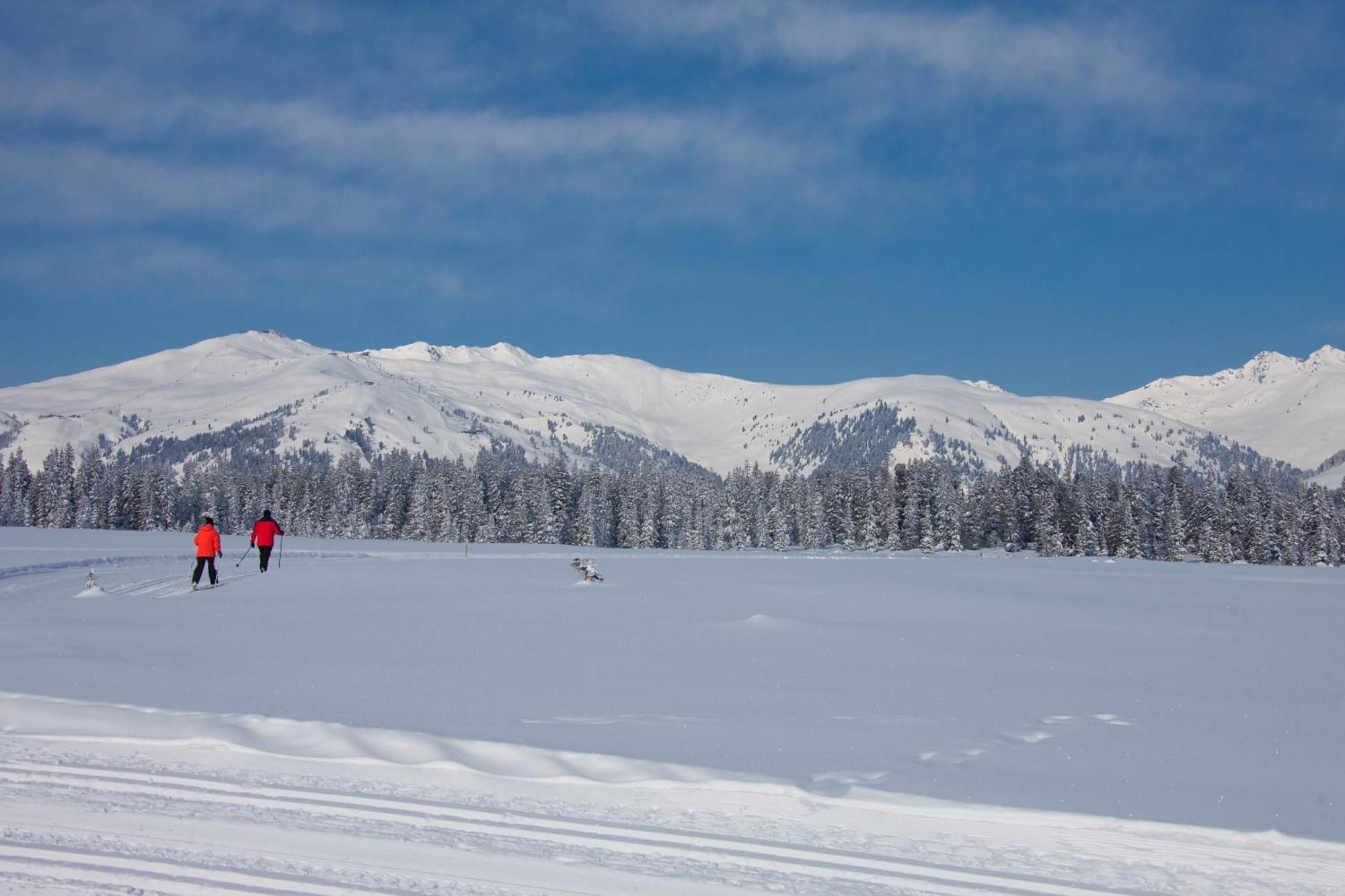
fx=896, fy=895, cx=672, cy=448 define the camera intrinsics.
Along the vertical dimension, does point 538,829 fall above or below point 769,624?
above

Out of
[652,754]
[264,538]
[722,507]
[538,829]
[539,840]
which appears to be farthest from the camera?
[722,507]

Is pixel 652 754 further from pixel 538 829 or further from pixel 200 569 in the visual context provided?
pixel 200 569

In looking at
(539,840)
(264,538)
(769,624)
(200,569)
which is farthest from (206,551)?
(539,840)

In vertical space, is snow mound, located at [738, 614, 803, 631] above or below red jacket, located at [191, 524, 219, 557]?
below

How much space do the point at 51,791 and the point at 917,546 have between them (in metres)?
90.1

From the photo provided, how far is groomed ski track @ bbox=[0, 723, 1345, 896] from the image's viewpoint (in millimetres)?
5680

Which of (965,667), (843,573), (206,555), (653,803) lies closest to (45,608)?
(206,555)

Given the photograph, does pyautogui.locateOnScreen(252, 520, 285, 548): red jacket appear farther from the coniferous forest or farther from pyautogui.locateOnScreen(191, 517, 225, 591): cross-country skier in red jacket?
the coniferous forest

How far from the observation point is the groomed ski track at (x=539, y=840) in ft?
18.6

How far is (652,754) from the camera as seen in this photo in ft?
28.1

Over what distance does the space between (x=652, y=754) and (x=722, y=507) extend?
9288 cm

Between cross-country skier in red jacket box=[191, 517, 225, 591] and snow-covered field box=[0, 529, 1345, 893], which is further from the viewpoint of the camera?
cross-country skier in red jacket box=[191, 517, 225, 591]

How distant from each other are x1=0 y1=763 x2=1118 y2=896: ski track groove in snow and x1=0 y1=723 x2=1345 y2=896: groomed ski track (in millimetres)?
20

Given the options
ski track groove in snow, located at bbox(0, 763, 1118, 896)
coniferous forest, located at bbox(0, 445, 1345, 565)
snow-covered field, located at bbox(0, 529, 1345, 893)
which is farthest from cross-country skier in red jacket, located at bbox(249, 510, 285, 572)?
coniferous forest, located at bbox(0, 445, 1345, 565)
